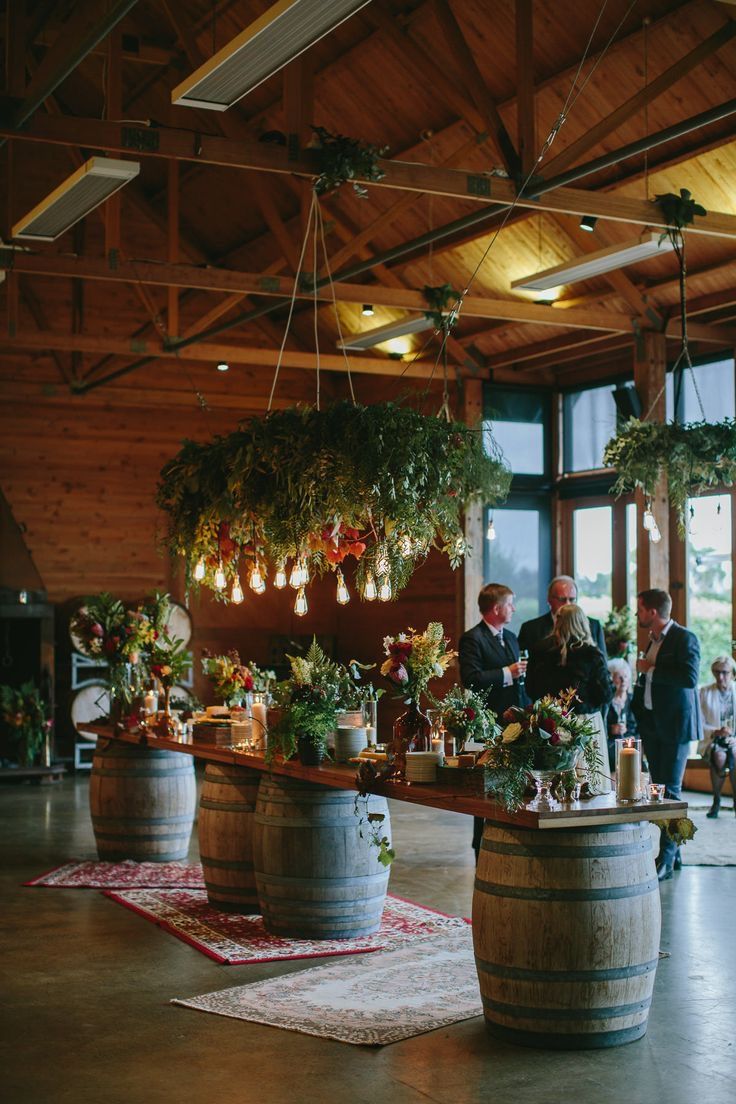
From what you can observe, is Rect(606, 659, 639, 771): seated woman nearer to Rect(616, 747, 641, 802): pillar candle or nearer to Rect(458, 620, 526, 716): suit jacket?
Rect(458, 620, 526, 716): suit jacket

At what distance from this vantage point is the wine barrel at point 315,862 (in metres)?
6.34

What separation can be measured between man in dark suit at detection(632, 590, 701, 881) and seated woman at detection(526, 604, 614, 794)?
934 millimetres

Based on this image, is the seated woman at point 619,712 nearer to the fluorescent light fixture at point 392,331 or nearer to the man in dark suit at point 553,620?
the man in dark suit at point 553,620

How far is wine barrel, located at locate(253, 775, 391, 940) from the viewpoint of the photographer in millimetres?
6336

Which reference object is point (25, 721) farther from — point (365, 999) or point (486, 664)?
point (365, 999)

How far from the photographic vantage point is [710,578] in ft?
40.9

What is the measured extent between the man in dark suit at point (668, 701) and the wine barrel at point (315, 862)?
7.59ft

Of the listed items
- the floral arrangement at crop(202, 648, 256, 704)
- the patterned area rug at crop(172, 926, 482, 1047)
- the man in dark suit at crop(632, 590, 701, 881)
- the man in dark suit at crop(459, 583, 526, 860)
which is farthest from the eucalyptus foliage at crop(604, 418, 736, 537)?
the patterned area rug at crop(172, 926, 482, 1047)

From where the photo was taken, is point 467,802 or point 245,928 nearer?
point 467,802

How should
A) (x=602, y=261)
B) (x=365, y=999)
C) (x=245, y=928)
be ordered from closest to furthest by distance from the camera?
(x=365, y=999), (x=245, y=928), (x=602, y=261)

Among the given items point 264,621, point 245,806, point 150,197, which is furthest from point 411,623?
point 245,806

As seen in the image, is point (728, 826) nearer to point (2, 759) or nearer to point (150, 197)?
point (2, 759)

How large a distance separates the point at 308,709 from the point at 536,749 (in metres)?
1.77

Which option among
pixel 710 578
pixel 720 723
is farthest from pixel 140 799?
pixel 710 578
